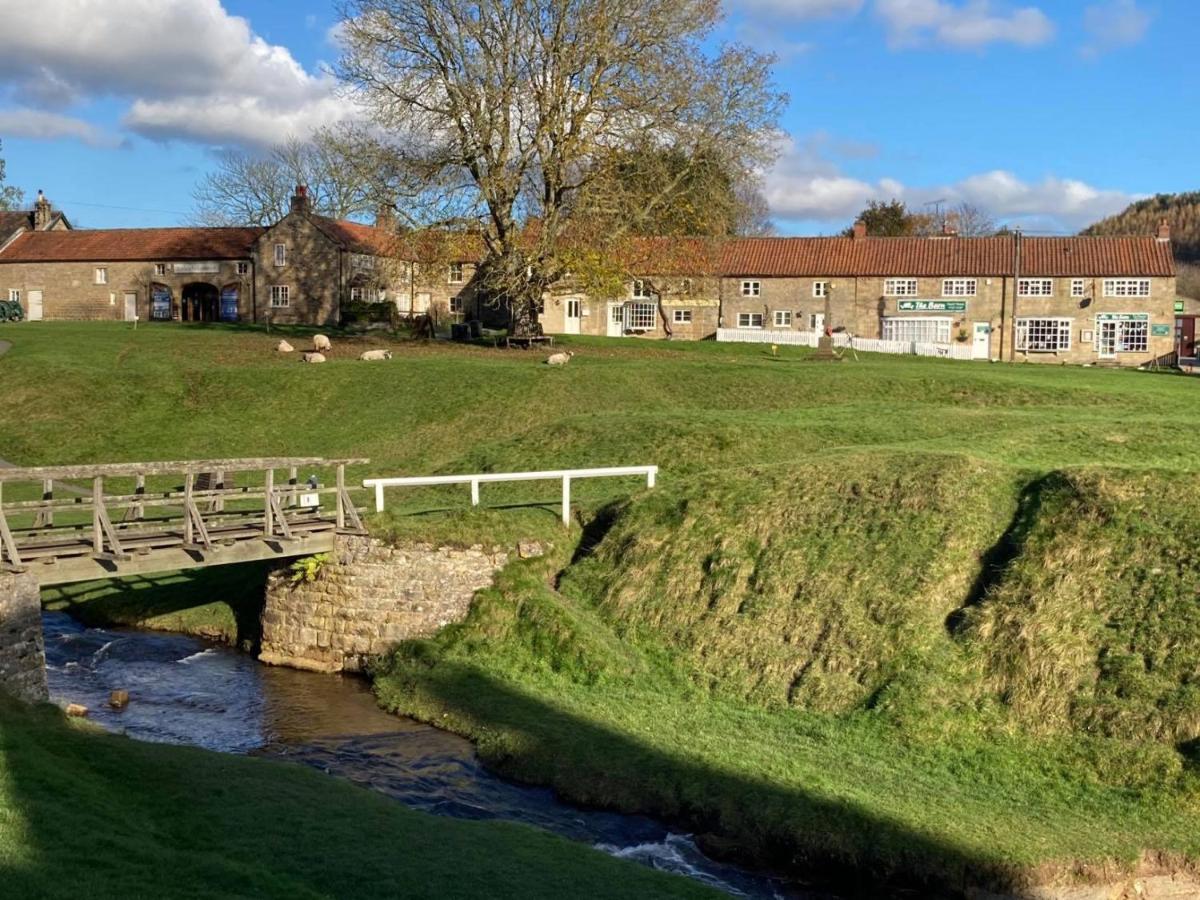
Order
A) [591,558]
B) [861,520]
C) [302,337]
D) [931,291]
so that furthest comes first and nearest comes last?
1. [931,291]
2. [302,337]
3. [591,558]
4. [861,520]

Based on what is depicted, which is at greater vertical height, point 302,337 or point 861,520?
point 302,337

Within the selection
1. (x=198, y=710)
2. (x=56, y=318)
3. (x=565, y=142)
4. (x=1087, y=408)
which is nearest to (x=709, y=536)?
(x=198, y=710)

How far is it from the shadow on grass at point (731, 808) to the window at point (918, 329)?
2006 inches

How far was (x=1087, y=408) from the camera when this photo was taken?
34719 mm

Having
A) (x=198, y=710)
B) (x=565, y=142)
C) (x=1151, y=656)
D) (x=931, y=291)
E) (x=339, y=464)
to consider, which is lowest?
(x=198, y=710)

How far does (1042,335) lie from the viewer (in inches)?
2525

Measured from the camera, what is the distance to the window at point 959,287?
6506 cm

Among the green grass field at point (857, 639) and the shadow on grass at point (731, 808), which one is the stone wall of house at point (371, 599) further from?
the shadow on grass at point (731, 808)

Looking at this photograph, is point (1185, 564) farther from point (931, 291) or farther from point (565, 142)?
point (931, 291)

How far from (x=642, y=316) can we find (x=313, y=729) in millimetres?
52908

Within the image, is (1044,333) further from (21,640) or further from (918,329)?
(21,640)

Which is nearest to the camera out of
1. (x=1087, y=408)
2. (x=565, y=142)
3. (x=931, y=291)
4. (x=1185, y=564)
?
(x=1185, y=564)

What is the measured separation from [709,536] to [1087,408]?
685 inches

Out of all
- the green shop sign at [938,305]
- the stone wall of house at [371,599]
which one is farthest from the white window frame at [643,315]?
the stone wall of house at [371,599]
